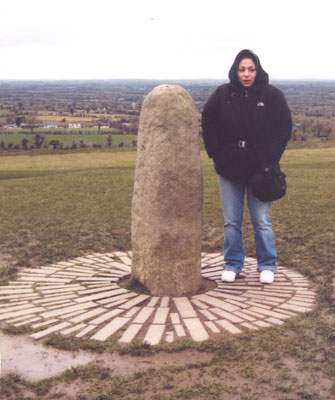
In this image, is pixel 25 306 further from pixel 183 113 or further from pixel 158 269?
pixel 183 113

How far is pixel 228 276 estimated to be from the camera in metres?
6.91

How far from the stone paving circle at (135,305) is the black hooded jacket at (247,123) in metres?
1.47

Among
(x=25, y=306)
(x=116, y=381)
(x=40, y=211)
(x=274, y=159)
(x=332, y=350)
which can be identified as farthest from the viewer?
(x=40, y=211)

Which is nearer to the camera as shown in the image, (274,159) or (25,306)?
(25,306)

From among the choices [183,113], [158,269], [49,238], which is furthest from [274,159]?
[49,238]

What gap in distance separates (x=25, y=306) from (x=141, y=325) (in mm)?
1487

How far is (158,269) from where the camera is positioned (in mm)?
6398

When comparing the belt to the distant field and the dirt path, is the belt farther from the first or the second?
the distant field

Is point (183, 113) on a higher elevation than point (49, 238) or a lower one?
higher

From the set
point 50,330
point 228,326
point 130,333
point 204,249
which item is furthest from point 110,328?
point 204,249

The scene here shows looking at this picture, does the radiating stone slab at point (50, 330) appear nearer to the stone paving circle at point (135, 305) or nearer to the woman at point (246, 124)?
the stone paving circle at point (135, 305)
